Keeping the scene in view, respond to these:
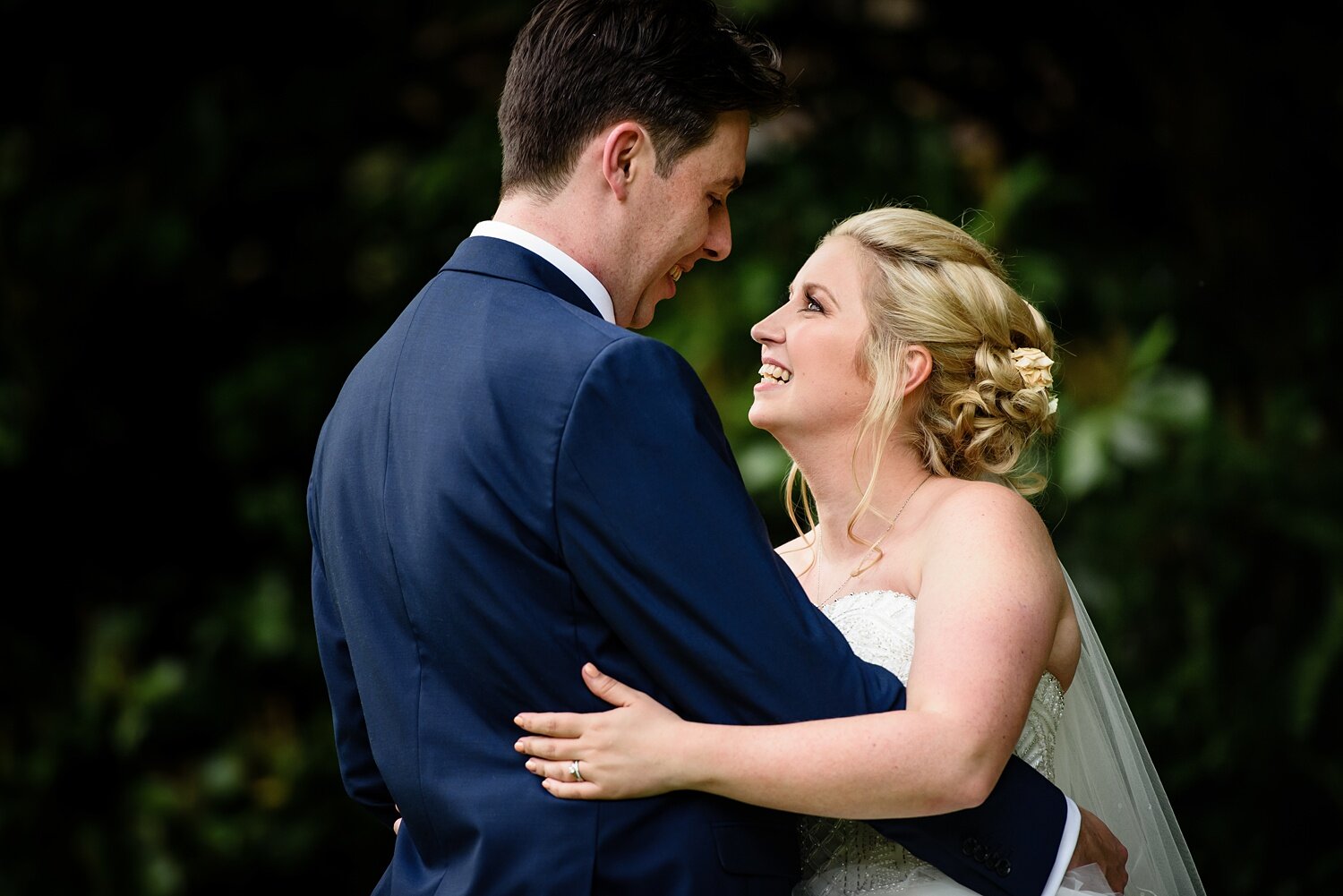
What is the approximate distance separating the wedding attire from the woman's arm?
8.9 inches

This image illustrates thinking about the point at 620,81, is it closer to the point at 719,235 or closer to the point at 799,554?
the point at 719,235

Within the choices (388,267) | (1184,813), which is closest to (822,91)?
(388,267)

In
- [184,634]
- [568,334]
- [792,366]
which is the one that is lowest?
[184,634]

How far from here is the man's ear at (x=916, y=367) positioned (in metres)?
2.89

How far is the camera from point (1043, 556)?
249 centimetres

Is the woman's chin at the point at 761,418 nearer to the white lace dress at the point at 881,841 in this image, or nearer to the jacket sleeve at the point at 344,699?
the white lace dress at the point at 881,841

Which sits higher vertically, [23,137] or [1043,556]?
[23,137]

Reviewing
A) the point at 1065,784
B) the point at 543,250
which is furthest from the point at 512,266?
the point at 1065,784

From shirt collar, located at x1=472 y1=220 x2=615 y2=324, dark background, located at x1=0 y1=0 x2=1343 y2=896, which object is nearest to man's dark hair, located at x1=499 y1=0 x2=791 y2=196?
shirt collar, located at x1=472 y1=220 x2=615 y2=324

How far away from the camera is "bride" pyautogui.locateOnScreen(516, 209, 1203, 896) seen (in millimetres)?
2020

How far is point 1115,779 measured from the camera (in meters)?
3.02

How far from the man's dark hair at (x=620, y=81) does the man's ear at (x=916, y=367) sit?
73 centimetres

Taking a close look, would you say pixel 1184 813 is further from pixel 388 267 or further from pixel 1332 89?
pixel 388 267

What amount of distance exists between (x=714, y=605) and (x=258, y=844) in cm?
448
